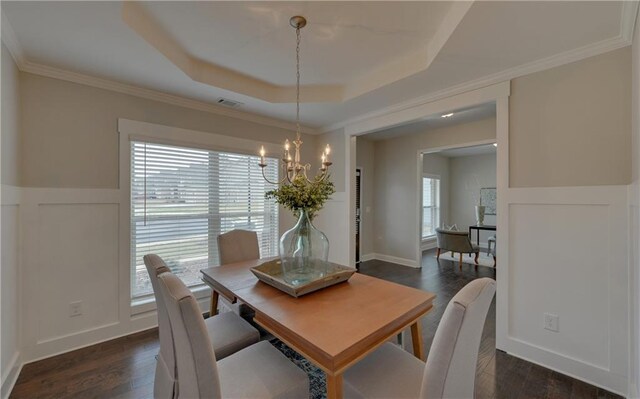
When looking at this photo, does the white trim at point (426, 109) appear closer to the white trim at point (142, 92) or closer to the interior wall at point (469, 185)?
the white trim at point (142, 92)

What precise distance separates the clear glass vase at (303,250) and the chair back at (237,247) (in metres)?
0.91

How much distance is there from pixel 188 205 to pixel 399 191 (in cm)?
400

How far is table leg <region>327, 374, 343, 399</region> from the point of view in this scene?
1.08m

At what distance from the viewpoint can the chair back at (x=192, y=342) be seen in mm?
1049

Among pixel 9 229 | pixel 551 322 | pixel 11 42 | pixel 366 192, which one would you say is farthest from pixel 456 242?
pixel 11 42

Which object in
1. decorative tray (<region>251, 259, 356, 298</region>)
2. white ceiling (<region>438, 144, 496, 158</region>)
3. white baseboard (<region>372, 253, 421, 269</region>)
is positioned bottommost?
white baseboard (<region>372, 253, 421, 269</region>)

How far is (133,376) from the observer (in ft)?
6.64

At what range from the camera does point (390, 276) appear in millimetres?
4594

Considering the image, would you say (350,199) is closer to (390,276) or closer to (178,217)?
(390,276)

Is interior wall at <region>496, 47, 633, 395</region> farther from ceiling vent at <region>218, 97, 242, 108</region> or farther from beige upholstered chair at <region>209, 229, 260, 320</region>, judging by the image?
ceiling vent at <region>218, 97, 242, 108</region>

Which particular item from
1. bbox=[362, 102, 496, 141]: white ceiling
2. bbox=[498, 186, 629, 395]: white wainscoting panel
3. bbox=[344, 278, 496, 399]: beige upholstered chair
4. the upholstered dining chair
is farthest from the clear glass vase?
bbox=[362, 102, 496, 141]: white ceiling

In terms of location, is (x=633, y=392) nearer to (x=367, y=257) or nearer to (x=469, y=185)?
(x=367, y=257)

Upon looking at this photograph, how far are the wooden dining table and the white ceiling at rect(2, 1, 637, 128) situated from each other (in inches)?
70.6

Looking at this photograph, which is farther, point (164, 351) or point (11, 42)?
point (11, 42)
